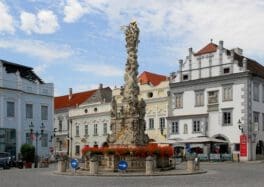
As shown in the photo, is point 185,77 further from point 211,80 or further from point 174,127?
point 174,127

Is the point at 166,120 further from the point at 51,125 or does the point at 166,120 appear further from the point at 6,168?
the point at 6,168

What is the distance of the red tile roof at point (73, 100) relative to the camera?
8847 cm

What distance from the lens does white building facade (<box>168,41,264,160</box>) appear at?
191 ft

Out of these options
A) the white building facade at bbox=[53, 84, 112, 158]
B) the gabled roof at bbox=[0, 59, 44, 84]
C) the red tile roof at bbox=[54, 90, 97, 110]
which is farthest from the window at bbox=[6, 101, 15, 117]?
the red tile roof at bbox=[54, 90, 97, 110]

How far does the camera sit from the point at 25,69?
64.2 metres

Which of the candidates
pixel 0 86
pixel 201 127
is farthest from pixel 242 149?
pixel 0 86

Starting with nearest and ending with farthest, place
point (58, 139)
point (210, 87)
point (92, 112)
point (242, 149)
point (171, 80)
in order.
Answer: point (242, 149) < point (210, 87) < point (171, 80) < point (92, 112) < point (58, 139)

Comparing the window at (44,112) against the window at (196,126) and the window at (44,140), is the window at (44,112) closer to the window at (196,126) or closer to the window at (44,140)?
the window at (44,140)

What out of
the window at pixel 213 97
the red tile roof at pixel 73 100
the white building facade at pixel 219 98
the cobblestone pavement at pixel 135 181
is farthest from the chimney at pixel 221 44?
the cobblestone pavement at pixel 135 181

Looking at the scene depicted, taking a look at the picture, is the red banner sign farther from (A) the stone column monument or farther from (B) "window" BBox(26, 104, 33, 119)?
(A) the stone column monument

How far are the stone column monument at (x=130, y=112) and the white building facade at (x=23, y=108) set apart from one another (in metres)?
23.3

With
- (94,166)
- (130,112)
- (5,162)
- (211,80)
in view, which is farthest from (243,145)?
(94,166)

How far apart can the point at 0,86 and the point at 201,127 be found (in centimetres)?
2351

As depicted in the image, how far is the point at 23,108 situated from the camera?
197 ft
